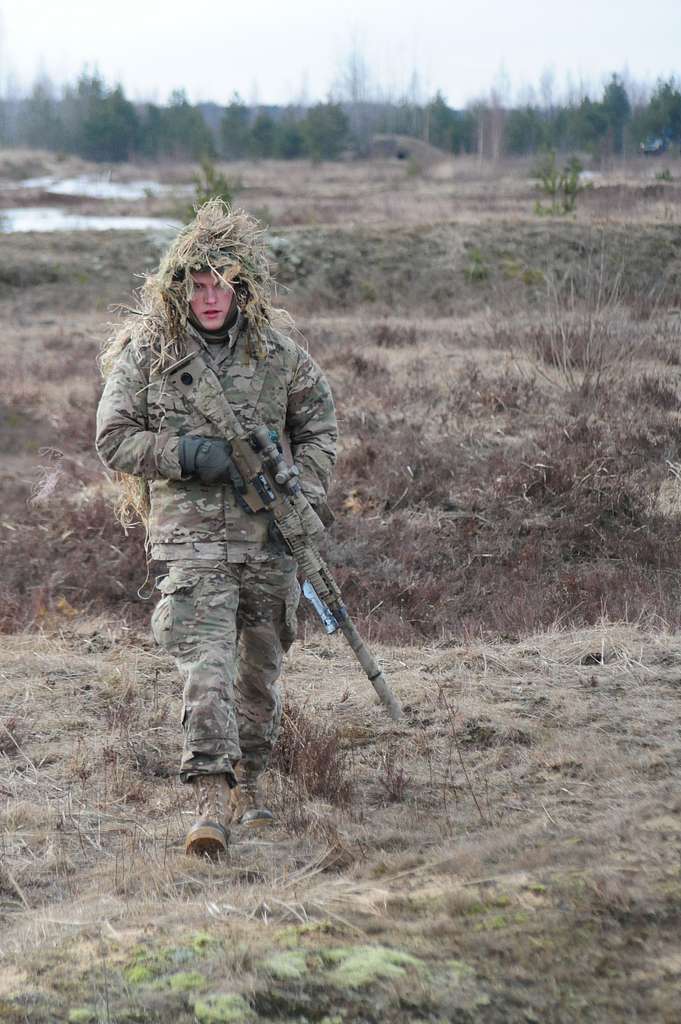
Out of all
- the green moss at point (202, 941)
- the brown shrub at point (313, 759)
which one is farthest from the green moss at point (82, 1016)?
the brown shrub at point (313, 759)

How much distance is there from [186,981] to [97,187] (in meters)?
48.9

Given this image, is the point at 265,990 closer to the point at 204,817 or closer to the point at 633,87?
the point at 204,817

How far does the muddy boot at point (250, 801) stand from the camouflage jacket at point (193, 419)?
2.93 ft

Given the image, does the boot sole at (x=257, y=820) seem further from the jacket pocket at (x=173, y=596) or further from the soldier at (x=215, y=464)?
the jacket pocket at (x=173, y=596)

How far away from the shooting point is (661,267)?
20.3 metres

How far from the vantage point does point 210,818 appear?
400cm

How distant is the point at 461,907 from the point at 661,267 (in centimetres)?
1875

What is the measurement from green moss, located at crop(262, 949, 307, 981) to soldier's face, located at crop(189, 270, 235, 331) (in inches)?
91.6

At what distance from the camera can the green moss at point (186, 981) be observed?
8.98 feet

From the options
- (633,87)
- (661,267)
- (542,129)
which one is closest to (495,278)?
(661,267)

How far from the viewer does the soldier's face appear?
4312 mm

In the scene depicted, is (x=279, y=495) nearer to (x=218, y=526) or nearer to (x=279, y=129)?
(x=218, y=526)

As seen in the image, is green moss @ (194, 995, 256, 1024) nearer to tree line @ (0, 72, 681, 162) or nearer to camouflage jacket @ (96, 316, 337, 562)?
camouflage jacket @ (96, 316, 337, 562)

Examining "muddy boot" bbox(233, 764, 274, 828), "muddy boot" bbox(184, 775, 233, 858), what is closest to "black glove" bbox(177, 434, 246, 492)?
"muddy boot" bbox(184, 775, 233, 858)
